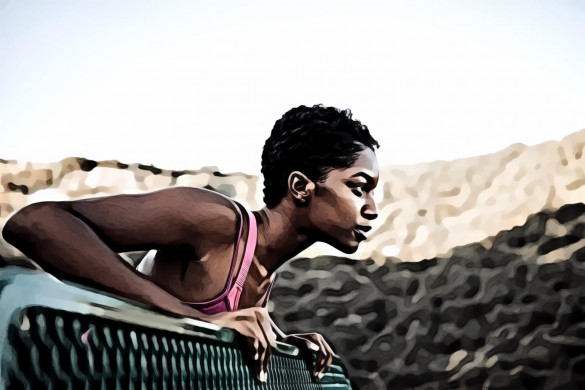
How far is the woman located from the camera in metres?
0.73

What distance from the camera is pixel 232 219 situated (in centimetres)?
107

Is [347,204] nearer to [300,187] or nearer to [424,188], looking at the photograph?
[300,187]

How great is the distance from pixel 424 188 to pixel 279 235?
5191 mm

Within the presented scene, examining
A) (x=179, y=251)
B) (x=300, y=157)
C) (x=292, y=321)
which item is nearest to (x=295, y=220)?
(x=300, y=157)

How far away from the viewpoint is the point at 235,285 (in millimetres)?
1062

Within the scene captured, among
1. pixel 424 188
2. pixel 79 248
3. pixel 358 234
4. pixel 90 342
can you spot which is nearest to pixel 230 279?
pixel 358 234

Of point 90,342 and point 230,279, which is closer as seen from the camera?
point 90,342

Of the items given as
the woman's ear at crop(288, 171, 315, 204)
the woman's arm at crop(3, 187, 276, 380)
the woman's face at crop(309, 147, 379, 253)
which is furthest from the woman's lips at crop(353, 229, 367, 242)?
the woman's arm at crop(3, 187, 276, 380)

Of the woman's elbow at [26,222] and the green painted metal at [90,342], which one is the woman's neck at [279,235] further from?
the green painted metal at [90,342]

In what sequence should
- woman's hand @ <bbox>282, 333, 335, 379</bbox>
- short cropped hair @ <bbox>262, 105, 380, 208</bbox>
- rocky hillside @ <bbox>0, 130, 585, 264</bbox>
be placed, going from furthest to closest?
rocky hillside @ <bbox>0, 130, 585, 264</bbox>, short cropped hair @ <bbox>262, 105, 380, 208</bbox>, woman's hand @ <bbox>282, 333, 335, 379</bbox>

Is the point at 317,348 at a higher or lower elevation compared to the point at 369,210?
lower

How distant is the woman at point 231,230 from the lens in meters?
0.73

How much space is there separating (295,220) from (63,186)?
585 cm

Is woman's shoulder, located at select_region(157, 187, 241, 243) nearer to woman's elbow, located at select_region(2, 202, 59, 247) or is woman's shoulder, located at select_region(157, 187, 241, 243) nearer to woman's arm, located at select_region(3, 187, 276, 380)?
woman's arm, located at select_region(3, 187, 276, 380)
